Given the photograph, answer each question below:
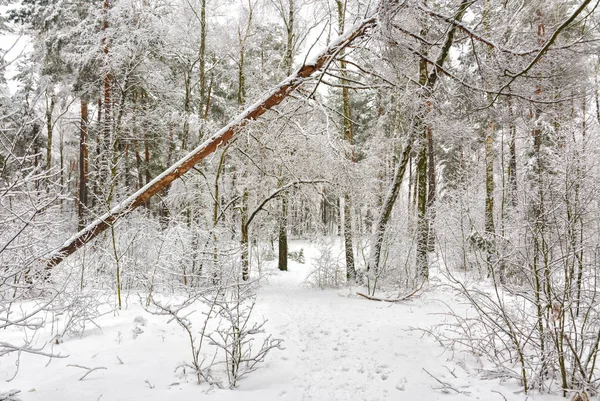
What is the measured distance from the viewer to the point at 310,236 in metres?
10.3

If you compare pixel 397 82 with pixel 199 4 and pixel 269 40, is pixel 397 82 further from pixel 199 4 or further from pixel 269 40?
pixel 269 40

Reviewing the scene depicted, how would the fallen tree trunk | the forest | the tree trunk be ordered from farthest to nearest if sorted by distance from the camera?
the tree trunk < the fallen tree trunk < the forest

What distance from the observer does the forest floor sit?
2975 millimetres

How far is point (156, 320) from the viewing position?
4816 mm

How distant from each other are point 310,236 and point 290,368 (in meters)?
6.49

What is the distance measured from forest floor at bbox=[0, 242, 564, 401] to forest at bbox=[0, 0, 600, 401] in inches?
1.2

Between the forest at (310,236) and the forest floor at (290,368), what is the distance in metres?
0.03

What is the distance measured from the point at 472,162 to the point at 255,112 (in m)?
17.5

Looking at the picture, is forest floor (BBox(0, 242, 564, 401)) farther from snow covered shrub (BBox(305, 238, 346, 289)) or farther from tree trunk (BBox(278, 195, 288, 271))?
tree trunk (BBox(278, 195, 288, 271))

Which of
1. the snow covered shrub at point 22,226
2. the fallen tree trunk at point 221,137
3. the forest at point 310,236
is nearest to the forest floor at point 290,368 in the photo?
the forest at point 310,236

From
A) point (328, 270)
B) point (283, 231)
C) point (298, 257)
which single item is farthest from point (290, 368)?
point (298, 257)

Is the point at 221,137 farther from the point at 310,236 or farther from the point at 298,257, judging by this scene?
the point at 298,257

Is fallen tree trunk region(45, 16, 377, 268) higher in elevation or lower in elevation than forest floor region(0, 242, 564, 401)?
higher

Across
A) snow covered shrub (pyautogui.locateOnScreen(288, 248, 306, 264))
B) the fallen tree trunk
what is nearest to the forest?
the fallen tree trunk
